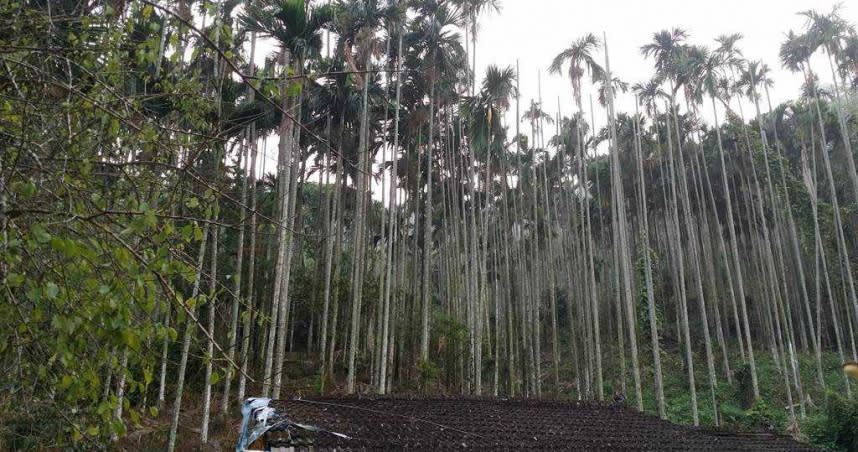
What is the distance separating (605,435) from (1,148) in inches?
306

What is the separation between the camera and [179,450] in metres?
9.35

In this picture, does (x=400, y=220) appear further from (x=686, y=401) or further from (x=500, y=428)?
(x=500, y=428)

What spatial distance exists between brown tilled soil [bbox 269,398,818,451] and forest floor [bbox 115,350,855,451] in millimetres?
2509

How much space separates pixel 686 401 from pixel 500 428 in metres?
12.9

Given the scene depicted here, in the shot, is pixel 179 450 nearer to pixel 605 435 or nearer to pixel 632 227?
pixel 605 435

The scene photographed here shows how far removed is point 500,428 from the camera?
24.5 ft

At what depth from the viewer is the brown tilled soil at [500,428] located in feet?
20.2

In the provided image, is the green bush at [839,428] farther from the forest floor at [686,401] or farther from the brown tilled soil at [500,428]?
the brown tilled soil at [500,428]

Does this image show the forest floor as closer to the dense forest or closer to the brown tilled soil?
the dense forest

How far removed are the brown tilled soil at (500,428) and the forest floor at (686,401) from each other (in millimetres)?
2509

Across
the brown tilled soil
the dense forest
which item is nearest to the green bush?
the dense forest

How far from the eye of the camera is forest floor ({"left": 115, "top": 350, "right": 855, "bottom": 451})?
388 inches

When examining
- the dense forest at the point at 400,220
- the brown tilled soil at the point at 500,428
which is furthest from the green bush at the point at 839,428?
the brown tilled soil at the point at 500,428

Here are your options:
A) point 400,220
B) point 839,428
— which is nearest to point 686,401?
point 839,428
